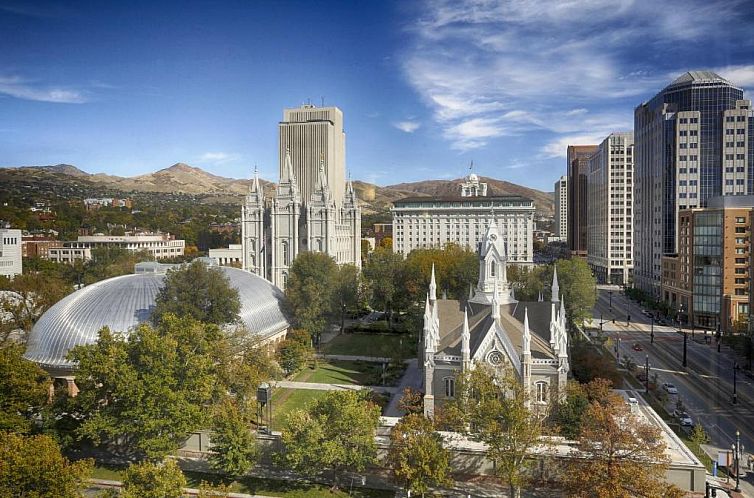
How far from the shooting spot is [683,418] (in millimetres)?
40469

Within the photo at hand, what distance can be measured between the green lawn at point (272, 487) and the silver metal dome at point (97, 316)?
48.9 feet

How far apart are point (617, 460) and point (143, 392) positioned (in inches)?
993

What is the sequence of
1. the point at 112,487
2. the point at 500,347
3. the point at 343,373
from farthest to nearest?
the point at 343,373 → the point at 500,347 → the point at 112,487

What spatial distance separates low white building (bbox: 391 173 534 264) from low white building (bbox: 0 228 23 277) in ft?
312

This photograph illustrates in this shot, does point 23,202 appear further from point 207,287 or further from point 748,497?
point 748,497

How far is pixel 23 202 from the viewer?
114125 mm

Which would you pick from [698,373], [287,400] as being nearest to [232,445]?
[287,400]

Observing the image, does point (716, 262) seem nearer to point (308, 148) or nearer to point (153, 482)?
point (153, 482)

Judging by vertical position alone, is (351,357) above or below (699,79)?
below

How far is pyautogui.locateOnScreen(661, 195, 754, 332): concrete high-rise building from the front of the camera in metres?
75.2

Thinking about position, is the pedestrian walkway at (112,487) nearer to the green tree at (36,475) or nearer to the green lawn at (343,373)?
the green tree at (36,475)

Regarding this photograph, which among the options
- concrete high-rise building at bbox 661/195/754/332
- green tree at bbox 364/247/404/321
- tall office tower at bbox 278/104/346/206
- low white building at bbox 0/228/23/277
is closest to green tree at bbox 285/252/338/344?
green tree at bbox 364/247/404/321

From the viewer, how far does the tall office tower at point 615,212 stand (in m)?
142

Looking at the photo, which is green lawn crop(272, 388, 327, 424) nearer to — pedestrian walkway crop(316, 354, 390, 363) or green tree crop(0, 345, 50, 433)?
pedestrian walkway crop(316, 354, 390, 363)
